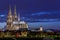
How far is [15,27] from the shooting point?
45.2 meters

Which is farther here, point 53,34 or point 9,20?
point 9,20

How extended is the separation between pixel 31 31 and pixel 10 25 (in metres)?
4.83

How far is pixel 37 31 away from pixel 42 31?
2.15m

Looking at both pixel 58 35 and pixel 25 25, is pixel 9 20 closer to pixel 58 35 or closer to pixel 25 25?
pixel 25 25

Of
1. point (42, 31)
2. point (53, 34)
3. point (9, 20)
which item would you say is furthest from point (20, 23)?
point (53, 34)

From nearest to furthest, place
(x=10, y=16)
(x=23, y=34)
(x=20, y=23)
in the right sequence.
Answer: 1. (x=23, y=34)
2. (x=10, y=16)
3. (x=20, y=23)

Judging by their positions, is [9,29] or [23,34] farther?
[9,29]

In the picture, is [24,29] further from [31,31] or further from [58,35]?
[58,35]

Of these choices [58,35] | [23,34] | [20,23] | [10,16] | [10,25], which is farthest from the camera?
[20,23]

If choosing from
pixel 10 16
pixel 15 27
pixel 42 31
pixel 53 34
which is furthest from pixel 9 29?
pixel 53 34

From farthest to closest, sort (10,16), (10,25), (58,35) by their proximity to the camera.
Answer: (10,25)
(10,16)
(58,35)

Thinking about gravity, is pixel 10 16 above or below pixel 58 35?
above

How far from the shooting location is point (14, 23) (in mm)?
45188

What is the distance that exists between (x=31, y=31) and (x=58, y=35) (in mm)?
7266
